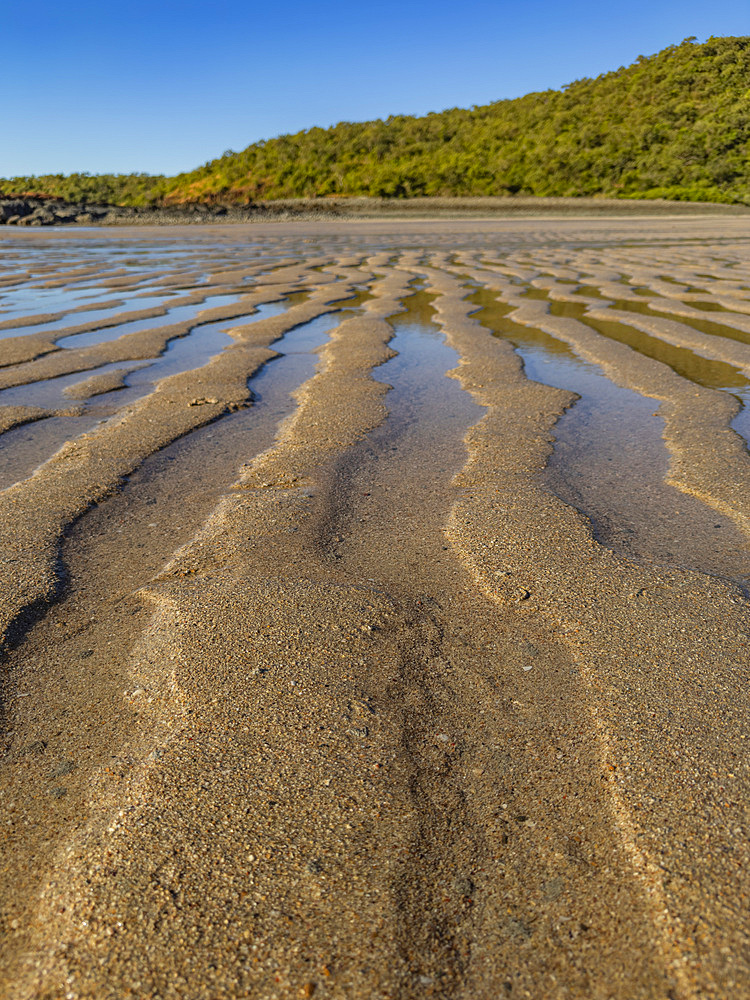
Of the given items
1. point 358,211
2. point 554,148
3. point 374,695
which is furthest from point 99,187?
point 374,695

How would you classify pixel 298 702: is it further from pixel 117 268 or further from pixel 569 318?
pixel 117 268

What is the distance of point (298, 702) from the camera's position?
5.04ft

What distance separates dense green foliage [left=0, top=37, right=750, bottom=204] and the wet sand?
34.7m

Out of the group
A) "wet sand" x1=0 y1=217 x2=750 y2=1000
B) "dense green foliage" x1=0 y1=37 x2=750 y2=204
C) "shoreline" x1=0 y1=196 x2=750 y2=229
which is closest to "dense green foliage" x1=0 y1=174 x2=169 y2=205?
"dense green foliage" x1=0 y1=37 x2=750 y2=204

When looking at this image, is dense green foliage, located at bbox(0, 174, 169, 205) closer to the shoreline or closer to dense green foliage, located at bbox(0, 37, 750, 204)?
dense green foliage, located at bbox(0, 37, 750, 204)

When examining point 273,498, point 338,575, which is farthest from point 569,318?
point 338,575

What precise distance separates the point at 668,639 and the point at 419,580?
66cm

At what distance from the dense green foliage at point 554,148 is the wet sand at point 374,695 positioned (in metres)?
34.7

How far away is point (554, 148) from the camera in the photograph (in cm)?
4112

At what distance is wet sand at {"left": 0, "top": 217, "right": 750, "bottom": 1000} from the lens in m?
1.04

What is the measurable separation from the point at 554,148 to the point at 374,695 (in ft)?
149

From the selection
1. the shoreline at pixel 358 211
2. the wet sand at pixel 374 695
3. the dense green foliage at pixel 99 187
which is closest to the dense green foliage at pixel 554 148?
the dense green foliage at pixel 99 187

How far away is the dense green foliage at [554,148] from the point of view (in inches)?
1395

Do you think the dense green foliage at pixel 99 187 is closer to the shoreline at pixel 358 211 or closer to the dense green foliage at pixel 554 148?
the dense green foliage at pixel 554 148
